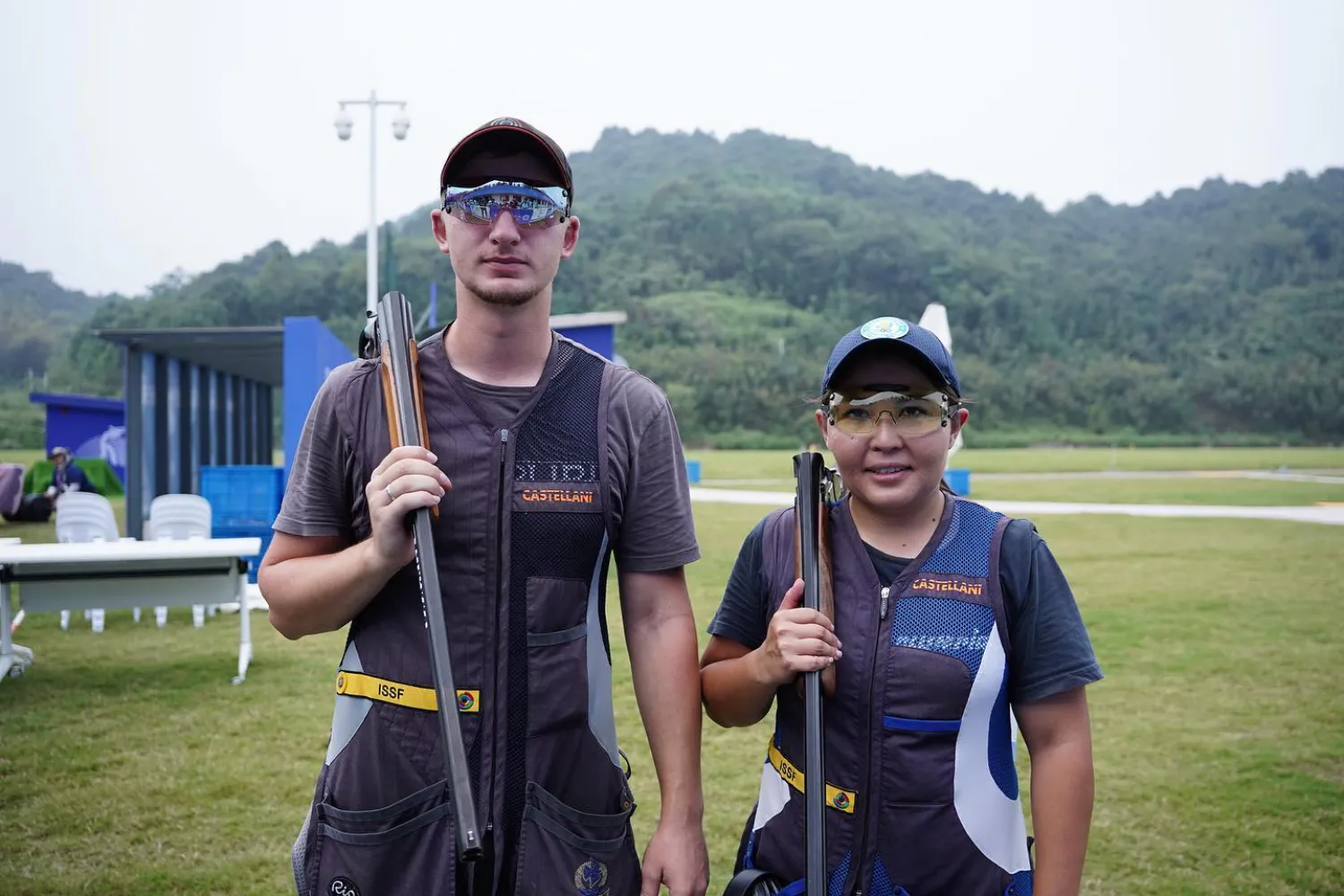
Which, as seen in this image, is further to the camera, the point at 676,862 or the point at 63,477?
the point at 63,477

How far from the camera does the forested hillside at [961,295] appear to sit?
318 ft

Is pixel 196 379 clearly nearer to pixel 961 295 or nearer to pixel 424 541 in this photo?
pixel 424 541

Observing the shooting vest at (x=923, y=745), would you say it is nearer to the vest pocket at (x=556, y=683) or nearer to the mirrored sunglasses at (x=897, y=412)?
the mirrored sunglasses at (x=897, y=412)

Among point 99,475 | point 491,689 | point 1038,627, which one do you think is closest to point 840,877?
point 1038,627

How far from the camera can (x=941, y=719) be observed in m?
2.40

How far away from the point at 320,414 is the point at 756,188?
18591 centimetres

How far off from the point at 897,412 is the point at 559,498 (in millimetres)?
821

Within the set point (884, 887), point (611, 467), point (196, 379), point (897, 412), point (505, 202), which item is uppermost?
point (196, 379)

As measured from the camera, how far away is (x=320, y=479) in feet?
7.68

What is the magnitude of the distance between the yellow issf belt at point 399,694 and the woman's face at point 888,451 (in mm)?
998

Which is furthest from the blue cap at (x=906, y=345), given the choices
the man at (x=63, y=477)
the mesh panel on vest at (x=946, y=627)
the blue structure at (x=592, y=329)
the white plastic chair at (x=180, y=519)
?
the man at (x=63, y=477)

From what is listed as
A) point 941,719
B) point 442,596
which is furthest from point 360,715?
point 941,719

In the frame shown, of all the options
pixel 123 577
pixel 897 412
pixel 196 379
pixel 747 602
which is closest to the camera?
pixel 897 412

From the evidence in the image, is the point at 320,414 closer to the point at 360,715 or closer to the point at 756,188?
the point at 360,715
